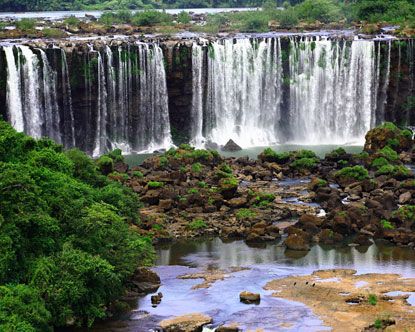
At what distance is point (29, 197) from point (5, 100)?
32154mm

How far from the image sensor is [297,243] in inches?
1825

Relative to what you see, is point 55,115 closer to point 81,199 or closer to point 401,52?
point 401,52

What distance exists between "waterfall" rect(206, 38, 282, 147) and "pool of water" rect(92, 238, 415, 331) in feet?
85.9

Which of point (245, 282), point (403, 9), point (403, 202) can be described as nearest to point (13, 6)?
point (403, 9)

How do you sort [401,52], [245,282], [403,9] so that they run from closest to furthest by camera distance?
[245,282]
[401,52]
[403,9]

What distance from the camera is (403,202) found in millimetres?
52125

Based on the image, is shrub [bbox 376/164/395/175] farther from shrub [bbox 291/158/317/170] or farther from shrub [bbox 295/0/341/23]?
shrub [bbox 295/0/341/23]

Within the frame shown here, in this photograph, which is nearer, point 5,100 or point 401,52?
point 5,100

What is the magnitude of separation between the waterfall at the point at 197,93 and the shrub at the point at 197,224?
23.3m

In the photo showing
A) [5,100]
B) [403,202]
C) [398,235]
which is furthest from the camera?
[5,100]

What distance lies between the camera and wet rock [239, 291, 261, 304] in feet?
127

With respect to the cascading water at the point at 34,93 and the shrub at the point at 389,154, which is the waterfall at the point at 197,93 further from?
the shrub at the point at 389,154

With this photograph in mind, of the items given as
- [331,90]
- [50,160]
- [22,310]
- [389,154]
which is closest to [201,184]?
[389,154]

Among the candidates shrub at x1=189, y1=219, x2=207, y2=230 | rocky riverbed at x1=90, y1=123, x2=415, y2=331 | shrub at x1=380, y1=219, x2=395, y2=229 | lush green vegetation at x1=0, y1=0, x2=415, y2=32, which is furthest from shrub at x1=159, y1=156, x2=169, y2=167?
A: lush green vegetation at x1=0, y1=0, x2=415, y2=32
